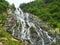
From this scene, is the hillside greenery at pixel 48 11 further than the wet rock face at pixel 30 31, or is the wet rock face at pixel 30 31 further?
the hillside greenery at pixel 48 11

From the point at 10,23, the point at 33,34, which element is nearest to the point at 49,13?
the point at 10,23

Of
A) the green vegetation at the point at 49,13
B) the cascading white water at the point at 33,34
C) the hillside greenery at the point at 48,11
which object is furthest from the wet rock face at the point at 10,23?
the hillside greenery at the point at 48,11

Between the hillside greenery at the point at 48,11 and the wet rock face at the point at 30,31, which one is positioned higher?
the hillside greenery at the point at 48,11

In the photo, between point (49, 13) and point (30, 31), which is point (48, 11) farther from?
point (30, 31)

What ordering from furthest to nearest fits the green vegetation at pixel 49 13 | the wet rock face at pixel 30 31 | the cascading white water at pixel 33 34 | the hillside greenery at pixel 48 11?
1. the hillside greenery at pixel 48 11
2. the green vegetation at pixel 49 13
3. the wet rock face at pixel 30 31
4. the cascading white water at pixel 33 34

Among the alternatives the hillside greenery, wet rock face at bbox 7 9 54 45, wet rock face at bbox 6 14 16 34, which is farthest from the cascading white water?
the hillside greenery

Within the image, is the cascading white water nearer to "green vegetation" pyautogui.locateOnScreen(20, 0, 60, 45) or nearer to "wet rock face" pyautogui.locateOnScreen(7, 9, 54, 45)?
"wet rock face" pyautogui.locateOnScreen(7, 9, 54, 45)

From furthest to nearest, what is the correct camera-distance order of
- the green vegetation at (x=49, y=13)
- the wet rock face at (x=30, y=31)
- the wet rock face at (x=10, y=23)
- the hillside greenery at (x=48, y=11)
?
the hillside greenery at (x=48, y=11), the green vegetation at (x=49, y=13), the wet rock face at (x=10, y=23), the wet rock face at (x=30, y=31)

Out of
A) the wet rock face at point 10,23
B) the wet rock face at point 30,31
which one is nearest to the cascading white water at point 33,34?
the wet rock face at point 30,31

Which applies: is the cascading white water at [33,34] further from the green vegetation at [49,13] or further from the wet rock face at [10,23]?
the green vegetation at [49,13]

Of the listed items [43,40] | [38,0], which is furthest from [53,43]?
[38,0]

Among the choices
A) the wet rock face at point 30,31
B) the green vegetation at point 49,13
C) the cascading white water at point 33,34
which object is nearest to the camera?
the cascading white water at point 33,34

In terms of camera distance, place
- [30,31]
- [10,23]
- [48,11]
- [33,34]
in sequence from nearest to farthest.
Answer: [33,34] → [30,31] → [10,23] → [48,11]

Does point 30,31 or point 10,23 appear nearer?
point 30,31
